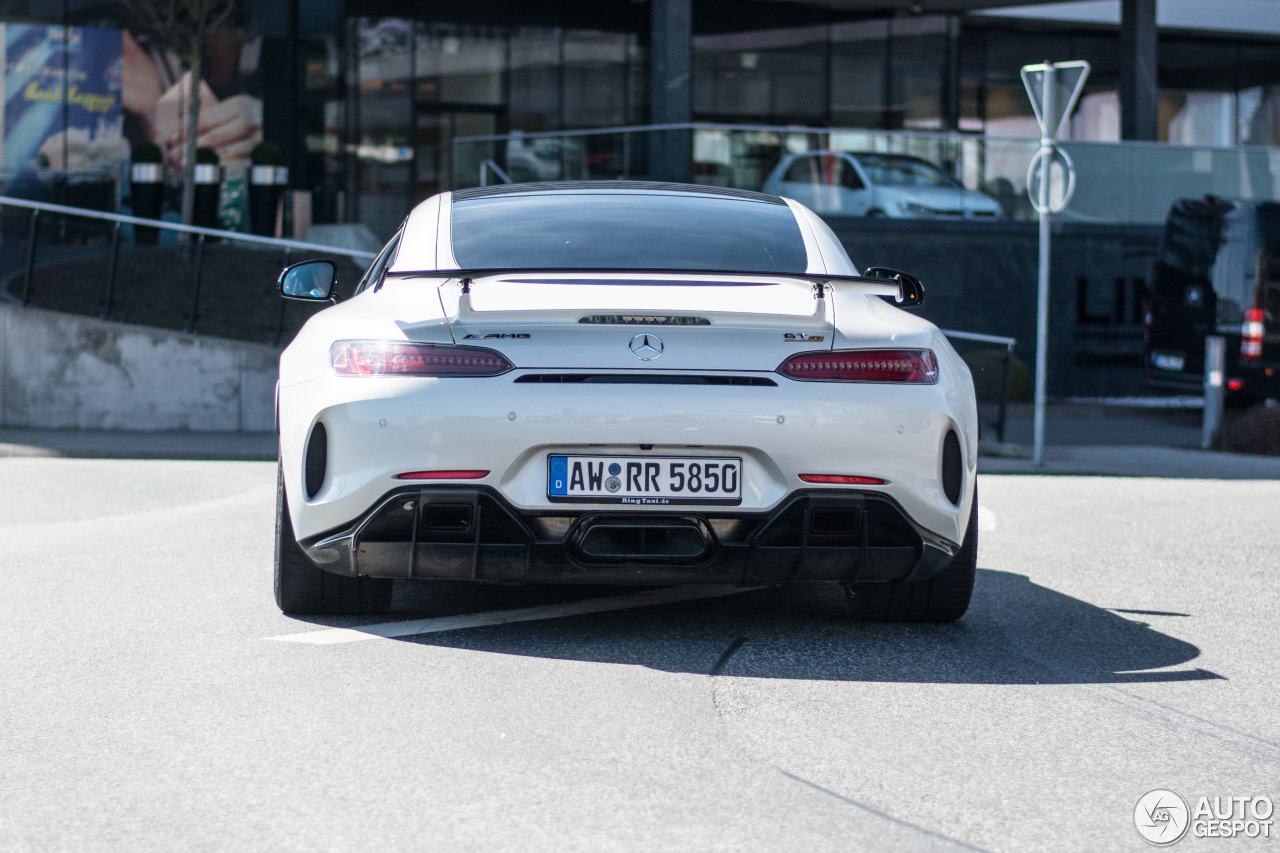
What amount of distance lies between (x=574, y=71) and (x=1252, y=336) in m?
16.6

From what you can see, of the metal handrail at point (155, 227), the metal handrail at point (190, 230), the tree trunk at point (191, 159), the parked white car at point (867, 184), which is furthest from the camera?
the tree trunk at point (191, 159)

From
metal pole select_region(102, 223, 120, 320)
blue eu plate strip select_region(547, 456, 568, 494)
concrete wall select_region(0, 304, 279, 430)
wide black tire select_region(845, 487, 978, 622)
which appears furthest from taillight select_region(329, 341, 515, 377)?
metal pole select_region(102, 223, 120, 320)

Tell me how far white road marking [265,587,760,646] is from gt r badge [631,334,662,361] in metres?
1.24

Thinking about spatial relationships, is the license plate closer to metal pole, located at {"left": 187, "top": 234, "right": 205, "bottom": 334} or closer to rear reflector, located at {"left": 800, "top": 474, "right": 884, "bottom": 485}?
rear reflector, located at {"left": 800, "top": 474, "right": 884, "bottom": 485}

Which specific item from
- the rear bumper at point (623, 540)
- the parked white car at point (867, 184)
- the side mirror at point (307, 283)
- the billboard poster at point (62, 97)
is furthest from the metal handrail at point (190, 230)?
the rear bumper at point (623, 540)

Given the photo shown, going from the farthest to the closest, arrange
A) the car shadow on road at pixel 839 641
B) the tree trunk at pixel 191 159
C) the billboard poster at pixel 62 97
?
the billboard poster at pixel 62 97 < the tree trunk at pixel 191 159 < the car shadow on road at pixel 839 641

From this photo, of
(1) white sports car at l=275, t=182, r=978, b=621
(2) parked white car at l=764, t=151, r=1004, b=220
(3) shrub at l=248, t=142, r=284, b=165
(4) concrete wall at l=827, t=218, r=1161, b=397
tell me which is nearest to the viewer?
(1) white sports car at l=275, t=182, r=978, b=621

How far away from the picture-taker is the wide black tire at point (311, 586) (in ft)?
18.3

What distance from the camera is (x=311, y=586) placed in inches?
225

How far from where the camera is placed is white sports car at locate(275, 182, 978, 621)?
4.98m

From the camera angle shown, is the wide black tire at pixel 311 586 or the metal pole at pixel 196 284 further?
the metal pole at pixel 196 284

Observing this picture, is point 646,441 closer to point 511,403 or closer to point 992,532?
point 511,403

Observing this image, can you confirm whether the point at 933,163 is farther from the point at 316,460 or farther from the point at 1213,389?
the point at 316,460

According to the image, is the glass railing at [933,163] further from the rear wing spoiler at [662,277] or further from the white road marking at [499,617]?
the rear wing spoiler at [662,277]
